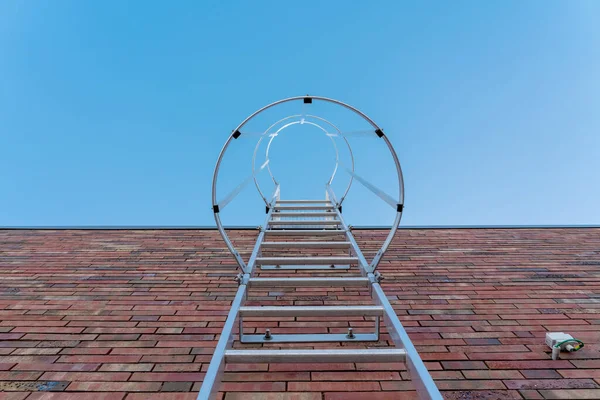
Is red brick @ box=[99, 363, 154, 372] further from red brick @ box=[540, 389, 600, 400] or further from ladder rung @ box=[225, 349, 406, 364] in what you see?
red brick @ box=[540, 389, 600, 400]

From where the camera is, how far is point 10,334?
2807 mm

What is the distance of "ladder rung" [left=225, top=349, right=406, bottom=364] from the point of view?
1699 millimetres

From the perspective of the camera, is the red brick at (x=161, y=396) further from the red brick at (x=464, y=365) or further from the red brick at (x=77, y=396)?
the red brick at (x=464, y=365)

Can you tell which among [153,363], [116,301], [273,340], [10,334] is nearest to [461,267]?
[273,340]

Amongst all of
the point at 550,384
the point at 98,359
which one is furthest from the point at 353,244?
the point at 98,359

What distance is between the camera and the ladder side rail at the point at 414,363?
57.8 inches

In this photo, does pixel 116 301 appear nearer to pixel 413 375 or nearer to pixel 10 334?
pixel 10 334

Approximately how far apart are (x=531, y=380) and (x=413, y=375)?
116 centimetres

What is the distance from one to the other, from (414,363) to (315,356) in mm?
444

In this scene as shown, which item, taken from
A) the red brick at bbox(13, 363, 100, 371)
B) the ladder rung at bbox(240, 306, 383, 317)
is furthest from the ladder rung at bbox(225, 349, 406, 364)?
the red brick at bbox(13, 363, 100, 371)

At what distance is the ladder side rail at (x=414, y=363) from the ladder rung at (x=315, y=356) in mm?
46

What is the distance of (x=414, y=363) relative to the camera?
163cm

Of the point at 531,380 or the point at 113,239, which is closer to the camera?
the point at 531,380

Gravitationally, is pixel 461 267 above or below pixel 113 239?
below
